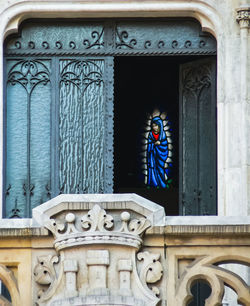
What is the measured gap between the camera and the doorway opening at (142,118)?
2417cm

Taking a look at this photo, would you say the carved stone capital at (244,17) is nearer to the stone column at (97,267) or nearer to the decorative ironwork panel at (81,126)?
the decorative ironwork panel at (81,126)

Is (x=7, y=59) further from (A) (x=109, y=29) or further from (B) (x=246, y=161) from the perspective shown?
(B) (x=246, y=161)

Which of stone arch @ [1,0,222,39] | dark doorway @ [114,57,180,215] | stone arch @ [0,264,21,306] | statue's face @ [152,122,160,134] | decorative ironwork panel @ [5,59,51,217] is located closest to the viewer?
stone arch @ [0,264,21,306]

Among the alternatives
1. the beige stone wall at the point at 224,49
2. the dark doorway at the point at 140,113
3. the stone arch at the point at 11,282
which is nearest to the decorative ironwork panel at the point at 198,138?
the beige stone wall at the point at 224,49

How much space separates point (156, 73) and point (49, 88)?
3.35 meters

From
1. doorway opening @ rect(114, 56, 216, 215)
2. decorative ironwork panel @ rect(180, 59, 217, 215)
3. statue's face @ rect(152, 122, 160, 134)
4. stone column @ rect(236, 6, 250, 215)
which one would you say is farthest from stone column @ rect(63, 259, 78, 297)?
statue's face @ rect(152, 122, 160, 134)

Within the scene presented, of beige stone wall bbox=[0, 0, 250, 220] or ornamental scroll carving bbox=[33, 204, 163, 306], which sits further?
beige stone wall bbox=[0, 0, 250, 220]

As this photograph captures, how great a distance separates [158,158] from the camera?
24953 millimetres

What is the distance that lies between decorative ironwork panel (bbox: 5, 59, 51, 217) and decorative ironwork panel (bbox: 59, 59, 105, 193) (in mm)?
186

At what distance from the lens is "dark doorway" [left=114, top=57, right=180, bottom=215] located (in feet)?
78.9

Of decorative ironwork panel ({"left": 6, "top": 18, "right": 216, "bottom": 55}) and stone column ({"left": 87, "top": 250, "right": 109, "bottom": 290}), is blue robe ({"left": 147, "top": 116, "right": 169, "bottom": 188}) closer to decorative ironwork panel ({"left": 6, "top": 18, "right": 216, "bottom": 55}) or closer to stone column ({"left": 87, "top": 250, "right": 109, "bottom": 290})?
decorative ironwork panel ({"left": 6, "top": 18, "right": 216, "bottom": 55})

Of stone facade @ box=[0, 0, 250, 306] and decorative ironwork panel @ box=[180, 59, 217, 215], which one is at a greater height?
decorative ironwork panel @ box=[180, 59, 217, 215]

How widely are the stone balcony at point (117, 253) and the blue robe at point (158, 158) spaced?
30.4 feet

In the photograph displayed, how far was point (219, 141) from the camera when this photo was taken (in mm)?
20562
